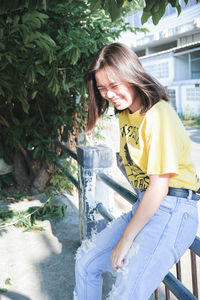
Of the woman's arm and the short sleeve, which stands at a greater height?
the short sleeve

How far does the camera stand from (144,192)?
1.53 meters

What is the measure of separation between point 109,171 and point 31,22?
4.13ft

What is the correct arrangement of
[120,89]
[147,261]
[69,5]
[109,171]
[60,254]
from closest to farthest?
1. [147,261]
2. [120,89]
3. [109,171]
4. [60,254]
5. [69,5]

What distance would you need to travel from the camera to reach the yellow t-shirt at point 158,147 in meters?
1.38

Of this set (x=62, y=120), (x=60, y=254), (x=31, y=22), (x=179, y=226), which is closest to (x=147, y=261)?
(x=179, y=226)

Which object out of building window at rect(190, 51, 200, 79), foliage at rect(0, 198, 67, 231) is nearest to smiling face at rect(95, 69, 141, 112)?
foliage at rect(0, 198, 67, 231)

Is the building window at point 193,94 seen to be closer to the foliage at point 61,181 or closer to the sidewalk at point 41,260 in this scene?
the foliage at point 61,181

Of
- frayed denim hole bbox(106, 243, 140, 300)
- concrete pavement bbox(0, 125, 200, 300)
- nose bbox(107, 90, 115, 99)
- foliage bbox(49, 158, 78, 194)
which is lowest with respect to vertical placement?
concrete pavement bbox(0, 125, 200, 300)

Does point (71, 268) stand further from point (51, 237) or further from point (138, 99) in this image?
point (138, 99)

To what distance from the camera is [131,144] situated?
1599 millimetres

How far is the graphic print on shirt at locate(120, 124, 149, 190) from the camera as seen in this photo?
159 centimetres

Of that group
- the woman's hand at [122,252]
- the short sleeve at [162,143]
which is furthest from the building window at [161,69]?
the woman's hand at [122,252]

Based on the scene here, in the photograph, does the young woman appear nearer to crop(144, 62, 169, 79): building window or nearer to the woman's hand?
the woman's hand

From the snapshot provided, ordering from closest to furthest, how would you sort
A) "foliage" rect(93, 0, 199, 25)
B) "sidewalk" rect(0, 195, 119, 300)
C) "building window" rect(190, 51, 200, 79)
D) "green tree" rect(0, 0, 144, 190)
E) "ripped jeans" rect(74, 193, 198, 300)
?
"ripped jeans" rect(74, 193, 198, 300), "foliage" rect(93, 0, 199, 25), "sidewalk" rect(0, 195, 119, 300), "green tree" rect(0, 0, 144, 190), "building window" rect(190, 51, 200, 79)
